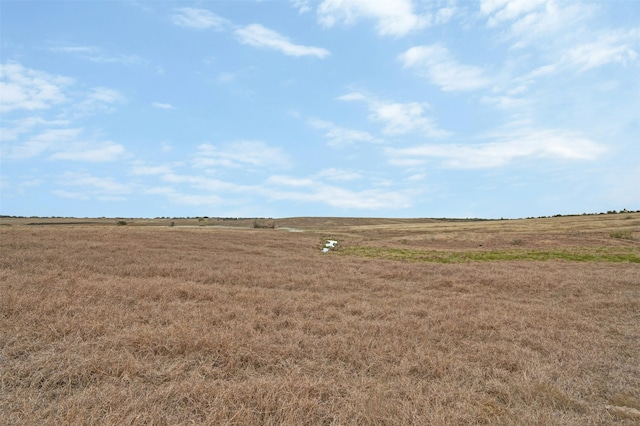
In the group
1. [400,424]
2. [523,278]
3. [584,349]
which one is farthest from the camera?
[523,278]

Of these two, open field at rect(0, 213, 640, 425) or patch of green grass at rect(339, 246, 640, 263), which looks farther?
patch of green grass at rect(339, 246, 640, 263)

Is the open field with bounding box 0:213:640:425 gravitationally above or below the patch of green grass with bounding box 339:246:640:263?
above

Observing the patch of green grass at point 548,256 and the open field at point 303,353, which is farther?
the patch of green grass at point 548,256

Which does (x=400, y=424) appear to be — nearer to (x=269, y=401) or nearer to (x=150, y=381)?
(x=269, y=401)

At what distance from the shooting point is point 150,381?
7.25m

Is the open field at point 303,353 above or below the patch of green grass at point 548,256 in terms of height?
above

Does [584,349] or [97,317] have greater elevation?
[97,317]

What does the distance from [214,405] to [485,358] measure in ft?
20.8

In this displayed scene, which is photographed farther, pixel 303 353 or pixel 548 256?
pixel 548 256

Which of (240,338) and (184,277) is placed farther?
(184,277)

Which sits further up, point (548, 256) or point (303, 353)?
point (303, 353)

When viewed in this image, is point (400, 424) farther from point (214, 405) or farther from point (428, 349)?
point (428, 349)

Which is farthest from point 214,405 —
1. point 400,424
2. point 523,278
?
point 523,278

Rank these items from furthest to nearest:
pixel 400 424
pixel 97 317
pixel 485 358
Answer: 1. pixel 97 317
2. pixel 485 358
3. pixel 400 424
